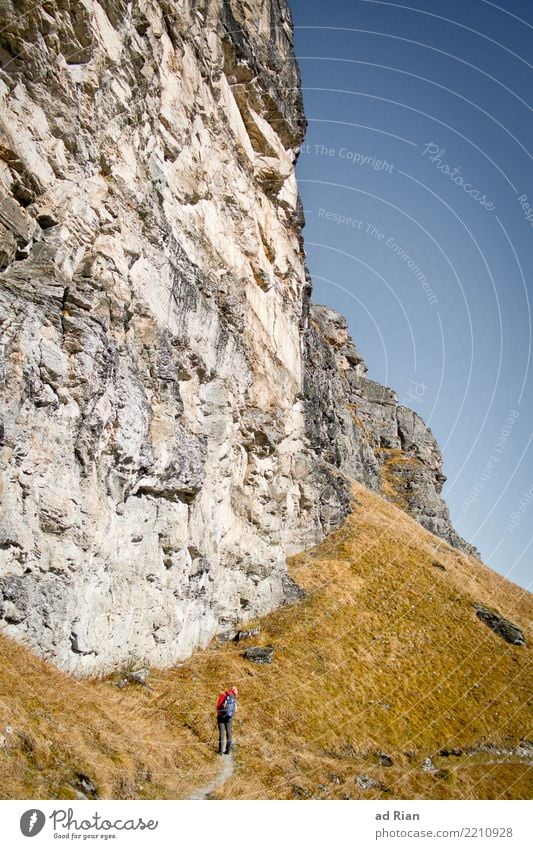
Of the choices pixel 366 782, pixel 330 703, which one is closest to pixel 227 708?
pixel 366 782

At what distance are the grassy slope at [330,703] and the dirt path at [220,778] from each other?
28 cm

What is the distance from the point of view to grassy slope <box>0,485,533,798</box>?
1162cm

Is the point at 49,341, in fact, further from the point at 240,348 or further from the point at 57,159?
the point at 240,348

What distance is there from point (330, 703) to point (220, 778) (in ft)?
34.4

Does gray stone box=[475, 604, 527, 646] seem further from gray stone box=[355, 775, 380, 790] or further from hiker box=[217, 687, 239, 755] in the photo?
hiker box=[217, 687, 239, 755]

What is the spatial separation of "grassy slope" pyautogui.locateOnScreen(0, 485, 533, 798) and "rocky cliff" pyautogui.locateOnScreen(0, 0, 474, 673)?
Answer: 7.00ft

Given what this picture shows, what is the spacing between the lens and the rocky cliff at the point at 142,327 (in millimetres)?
15078

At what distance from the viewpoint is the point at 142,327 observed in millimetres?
20766

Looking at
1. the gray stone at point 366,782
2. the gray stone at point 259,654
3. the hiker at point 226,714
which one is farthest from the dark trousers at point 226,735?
the gray stone at point 259,654

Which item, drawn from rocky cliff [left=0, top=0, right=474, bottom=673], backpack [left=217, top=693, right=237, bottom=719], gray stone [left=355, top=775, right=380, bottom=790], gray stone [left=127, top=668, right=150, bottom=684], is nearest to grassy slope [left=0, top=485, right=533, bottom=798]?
gray stone [left=355, top=775, right=380, bottom=790]

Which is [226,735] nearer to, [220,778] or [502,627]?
[220,778]

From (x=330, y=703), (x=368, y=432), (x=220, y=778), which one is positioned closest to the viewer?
(x=220, y=778)

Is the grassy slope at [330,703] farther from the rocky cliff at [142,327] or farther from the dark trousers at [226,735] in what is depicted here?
the rocky cliff at [142,327]

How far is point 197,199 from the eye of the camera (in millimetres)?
26328
